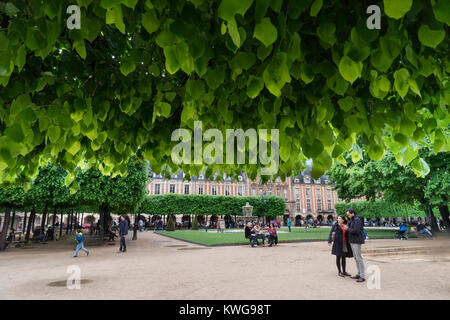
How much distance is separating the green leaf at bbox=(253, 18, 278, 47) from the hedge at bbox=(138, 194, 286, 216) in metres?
52.9

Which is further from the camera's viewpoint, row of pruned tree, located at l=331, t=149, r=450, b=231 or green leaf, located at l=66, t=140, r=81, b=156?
row of pruned tree, located at l=331, t=149, r=450, b=231

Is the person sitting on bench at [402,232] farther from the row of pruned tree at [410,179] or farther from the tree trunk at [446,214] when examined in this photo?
the tree trunk at [446,214]

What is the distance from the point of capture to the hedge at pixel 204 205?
54188 millimetres

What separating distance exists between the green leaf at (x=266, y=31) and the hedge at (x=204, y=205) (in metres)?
52.9

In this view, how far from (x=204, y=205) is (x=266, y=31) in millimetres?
55787

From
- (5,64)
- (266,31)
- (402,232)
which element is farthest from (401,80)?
(402,232)

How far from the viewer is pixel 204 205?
185ft

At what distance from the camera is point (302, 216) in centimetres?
7888

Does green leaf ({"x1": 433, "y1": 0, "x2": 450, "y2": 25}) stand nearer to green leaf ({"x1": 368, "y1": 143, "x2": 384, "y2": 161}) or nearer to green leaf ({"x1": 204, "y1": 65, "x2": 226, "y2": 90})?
green leaf ({"x1": 204, "y1": 65, "x2": 226, "y2": 90})

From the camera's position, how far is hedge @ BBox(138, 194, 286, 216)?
178 feet

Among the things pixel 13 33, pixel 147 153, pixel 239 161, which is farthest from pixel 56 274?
pixel 13 33

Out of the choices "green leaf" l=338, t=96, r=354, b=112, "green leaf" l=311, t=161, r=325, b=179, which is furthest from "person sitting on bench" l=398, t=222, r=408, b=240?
"green leaf" l=311, t=161, r=325, b=179

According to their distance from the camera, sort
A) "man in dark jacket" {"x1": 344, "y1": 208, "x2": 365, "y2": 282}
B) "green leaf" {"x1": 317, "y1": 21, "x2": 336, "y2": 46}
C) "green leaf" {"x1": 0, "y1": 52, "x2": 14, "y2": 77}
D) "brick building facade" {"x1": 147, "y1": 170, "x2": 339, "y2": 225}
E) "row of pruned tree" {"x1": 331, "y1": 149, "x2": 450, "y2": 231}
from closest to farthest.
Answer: "green leaf" {"x1": 0, "y1": 52, "x2": 14, "y2": 77} → "green leaf" {"x1": 317, "y1": 21, "x2": 336, "y2": 46} → "man in dark jacket" {"x1": 344, "y1": 208, "x2": 365, "y2": 282} → "row of pruned tree" {"x1": 331, "y1": 149, "x2": 450, "y2": 231} → "brick building facade" {"x1": 147, "y1": 170, "x2": 339, "y2": 225}

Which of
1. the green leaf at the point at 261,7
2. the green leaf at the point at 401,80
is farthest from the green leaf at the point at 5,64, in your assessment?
the green leaf at the point at 401,80
